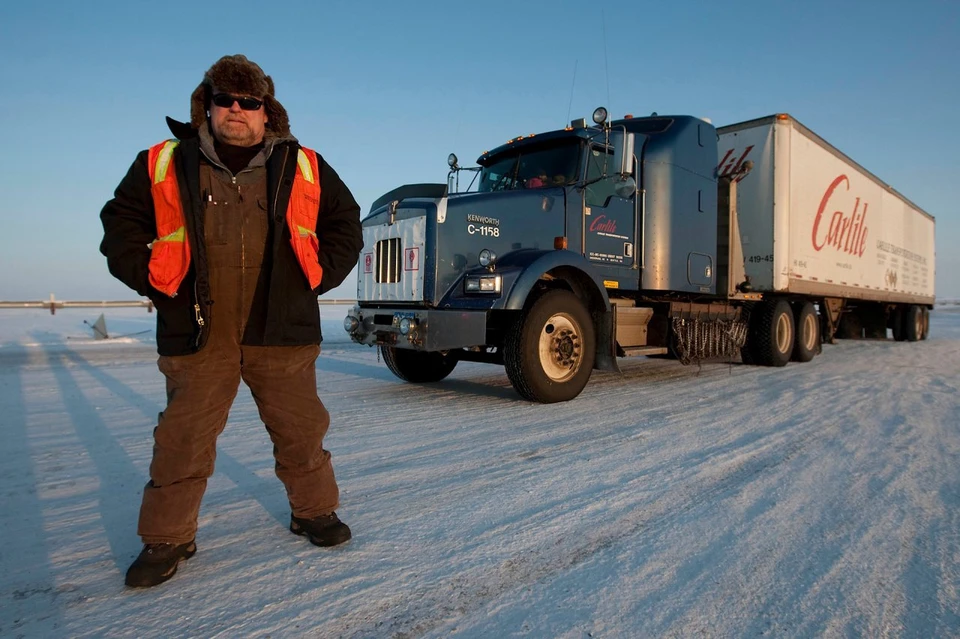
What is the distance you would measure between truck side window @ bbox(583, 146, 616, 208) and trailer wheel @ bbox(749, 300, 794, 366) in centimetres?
445

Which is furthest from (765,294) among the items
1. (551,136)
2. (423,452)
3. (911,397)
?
(423,452)

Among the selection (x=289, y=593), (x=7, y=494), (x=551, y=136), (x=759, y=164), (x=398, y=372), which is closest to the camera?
(x=289, y=593)

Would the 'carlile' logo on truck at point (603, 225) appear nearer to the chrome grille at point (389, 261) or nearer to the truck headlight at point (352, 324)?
the chrome grille at point (389, 261)

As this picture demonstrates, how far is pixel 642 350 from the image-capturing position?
6.98 meters

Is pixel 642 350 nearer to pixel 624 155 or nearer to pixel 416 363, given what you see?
pixel 624 155

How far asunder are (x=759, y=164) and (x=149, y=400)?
9.10 meters

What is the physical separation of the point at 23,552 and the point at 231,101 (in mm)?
2006

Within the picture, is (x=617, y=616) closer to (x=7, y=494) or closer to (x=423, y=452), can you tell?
(x=423, y=452)

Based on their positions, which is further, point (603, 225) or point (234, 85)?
point (603, 225)

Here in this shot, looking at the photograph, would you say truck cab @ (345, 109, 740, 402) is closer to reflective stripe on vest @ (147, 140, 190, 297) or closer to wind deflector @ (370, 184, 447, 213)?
wind deflector @ (370, 184, 447, 213)

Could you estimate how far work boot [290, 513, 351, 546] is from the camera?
242cm

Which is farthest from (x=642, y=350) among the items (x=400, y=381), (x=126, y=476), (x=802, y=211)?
(x=126, y=476)

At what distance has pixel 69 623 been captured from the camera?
1858 mm

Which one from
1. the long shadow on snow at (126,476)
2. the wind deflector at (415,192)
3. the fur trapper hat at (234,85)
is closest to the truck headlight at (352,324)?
the wind deflector at (415,192)
